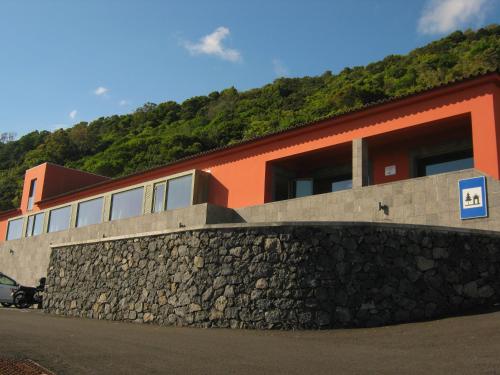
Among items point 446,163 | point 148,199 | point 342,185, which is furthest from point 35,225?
point 446,163

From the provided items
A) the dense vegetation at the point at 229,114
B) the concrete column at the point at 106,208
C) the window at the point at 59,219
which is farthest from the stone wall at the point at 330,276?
the dense vegetation at the point at 229,114

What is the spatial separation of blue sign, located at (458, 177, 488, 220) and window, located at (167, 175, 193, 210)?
32.2 feet

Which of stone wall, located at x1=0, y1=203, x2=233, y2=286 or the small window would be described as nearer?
stone wall, located at x1=0, y1=203, x2=233, y2=286

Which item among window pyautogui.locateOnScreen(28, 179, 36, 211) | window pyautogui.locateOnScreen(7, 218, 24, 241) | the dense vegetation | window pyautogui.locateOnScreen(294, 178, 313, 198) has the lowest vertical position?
window pyautogui.locateOnScreen(7, 218, 24, 241)

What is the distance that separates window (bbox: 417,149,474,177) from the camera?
A: 14.0 meters

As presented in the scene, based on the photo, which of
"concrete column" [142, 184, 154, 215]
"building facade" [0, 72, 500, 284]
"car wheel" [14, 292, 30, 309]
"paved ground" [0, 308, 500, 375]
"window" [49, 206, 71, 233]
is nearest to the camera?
"paved ground" [0, 308, 500, 375]

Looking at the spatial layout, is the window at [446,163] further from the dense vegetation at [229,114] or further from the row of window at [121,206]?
the dense vegetation at [229,114]

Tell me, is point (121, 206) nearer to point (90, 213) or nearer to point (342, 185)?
point (90, 213)

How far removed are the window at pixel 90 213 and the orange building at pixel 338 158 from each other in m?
0.05

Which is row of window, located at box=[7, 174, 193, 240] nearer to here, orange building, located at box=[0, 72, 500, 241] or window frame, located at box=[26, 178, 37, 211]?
orange building, located at box=[0, 72, 500, 241]

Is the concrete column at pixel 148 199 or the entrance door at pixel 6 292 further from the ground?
the concrete column at pixel 148 199

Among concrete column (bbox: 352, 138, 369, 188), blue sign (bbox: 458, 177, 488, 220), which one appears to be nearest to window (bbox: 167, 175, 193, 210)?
concrete column (bbox: 352, 138, 369, 188)

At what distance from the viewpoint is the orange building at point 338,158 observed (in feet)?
40.3

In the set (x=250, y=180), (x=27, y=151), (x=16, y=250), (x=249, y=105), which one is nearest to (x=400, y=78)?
(x=249, y=105)
